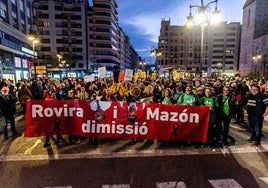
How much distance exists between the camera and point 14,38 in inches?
1382

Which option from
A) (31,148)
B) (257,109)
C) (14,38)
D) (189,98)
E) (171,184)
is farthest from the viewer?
(14,38)

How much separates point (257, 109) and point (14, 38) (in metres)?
37.0

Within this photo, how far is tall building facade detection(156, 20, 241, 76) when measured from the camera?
357 feet

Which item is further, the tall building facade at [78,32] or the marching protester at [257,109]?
the tall building facade at [78,32]

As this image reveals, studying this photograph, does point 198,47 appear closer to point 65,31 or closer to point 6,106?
point 65,31

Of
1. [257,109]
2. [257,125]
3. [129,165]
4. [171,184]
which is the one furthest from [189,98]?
[171,184]

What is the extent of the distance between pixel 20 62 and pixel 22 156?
119 feet

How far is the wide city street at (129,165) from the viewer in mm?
4691

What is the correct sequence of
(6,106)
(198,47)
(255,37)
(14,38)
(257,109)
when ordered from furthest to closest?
(198,47)
(255,37)
(14,38)
(6,106)
(257,109)

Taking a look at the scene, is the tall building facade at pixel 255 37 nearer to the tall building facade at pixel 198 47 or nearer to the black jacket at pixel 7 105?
the tall building facade at pixel 198 47

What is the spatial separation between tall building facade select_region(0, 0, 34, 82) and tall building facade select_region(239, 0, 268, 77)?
60.2 m

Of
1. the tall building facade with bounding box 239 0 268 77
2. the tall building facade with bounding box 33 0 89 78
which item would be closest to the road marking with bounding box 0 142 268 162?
the tall building facade with bounding box 239 0 268 77

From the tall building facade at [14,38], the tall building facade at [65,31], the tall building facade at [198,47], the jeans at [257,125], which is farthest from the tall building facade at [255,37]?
the jeans at [257,125]

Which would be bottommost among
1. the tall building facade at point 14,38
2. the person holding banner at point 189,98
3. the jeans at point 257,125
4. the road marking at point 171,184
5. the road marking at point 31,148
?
the road marking at point 171,184
